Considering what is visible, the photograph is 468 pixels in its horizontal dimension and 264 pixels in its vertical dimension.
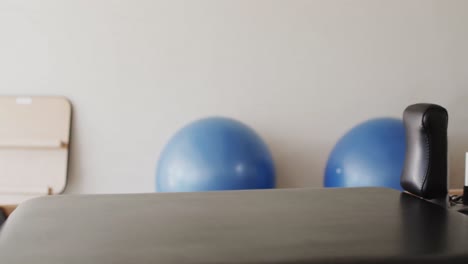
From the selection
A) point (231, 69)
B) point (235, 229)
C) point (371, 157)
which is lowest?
point (371, 157)

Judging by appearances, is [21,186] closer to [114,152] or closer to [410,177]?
[114,152]

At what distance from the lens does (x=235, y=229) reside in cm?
52

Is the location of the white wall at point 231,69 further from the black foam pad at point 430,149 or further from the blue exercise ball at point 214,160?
the black foam pad at point 430,149

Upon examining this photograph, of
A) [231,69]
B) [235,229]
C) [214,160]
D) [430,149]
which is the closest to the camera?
[235,229]

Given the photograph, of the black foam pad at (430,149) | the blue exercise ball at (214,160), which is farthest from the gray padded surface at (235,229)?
the blue exercise ball at (214,160)

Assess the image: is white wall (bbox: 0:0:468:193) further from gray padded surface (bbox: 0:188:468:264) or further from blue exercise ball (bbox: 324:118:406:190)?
gray padded surface (bbox: 0:188:468:264)

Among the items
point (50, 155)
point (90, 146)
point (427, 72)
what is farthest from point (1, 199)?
point (427, 72)

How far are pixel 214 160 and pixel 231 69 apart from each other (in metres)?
0.67

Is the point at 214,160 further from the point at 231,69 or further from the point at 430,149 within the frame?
the point at 430,149

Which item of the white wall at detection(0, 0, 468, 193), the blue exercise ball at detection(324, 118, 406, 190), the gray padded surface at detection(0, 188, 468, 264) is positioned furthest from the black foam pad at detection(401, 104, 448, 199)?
the white wall at detection(0, 0, 468, 193)

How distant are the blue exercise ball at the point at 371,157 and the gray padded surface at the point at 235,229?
3.90 ft

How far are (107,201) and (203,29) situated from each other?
1734mm

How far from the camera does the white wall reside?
7.25 ft

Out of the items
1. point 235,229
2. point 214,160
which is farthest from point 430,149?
point 214,160
